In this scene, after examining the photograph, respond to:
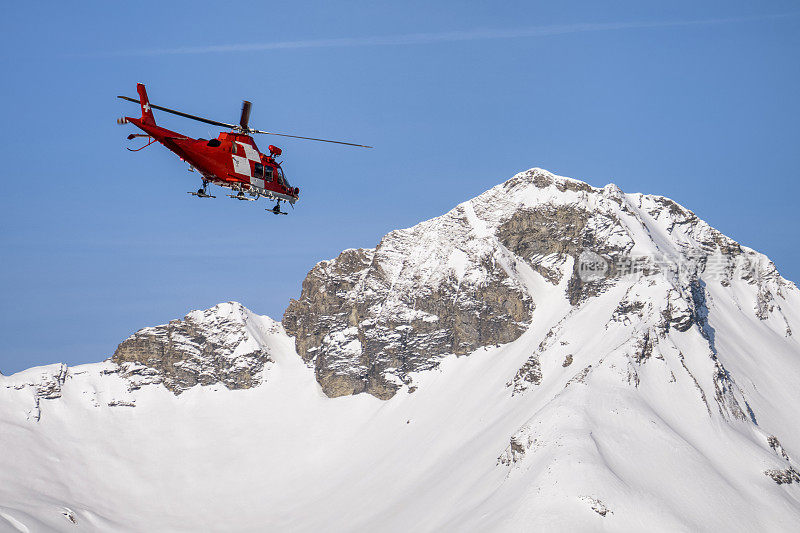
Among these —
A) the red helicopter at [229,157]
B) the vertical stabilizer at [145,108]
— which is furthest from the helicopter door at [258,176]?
the vertical stabilizer at [145,108]

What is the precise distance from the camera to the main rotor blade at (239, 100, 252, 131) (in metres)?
82.0

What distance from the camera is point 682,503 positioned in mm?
181000

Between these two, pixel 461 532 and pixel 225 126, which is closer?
pixel 225 126

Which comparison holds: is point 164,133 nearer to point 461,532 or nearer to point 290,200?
point 290,200

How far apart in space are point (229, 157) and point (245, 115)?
13.3 ft

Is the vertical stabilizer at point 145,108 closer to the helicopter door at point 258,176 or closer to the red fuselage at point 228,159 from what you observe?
the red fuselage at point 228,159

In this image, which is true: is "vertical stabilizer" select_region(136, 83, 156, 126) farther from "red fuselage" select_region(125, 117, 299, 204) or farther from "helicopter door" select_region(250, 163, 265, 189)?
"helicopter door" select_region(250, 163, 265, 189)

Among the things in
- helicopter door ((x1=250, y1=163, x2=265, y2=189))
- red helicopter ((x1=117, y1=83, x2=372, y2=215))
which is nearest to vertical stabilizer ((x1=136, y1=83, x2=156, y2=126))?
red helicopter ((x1=117, y1=83, x2=372, y2=215))

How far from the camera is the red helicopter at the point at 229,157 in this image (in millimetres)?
79250

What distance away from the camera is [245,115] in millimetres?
82875

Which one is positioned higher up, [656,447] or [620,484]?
[656,447]

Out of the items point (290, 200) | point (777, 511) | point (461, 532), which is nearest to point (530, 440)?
point (461, 532)

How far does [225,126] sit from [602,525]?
113 m

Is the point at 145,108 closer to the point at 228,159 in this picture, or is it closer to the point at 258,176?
the point at 228,159
